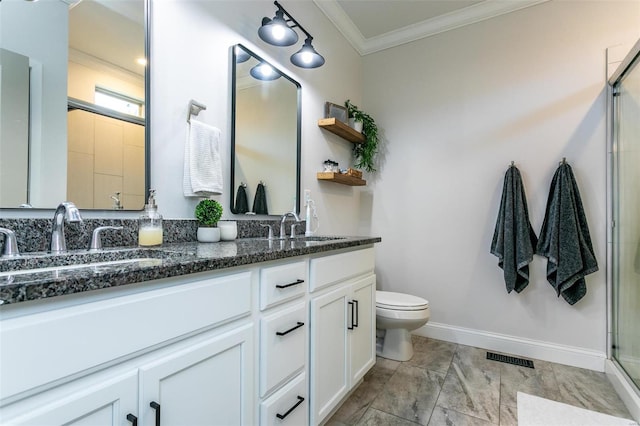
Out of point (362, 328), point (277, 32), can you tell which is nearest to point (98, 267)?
point (362, 328)

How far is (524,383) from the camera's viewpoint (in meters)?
1.96

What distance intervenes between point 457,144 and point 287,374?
2.31 m

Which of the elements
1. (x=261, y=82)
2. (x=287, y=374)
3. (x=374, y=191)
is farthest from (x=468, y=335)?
(x=261, y=82)

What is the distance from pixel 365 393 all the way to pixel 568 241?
1709 mm

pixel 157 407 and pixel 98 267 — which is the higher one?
pixel 98 267

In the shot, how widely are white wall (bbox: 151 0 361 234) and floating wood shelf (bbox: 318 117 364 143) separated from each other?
8 cm

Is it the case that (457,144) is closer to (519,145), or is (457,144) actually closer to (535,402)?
(519,145)

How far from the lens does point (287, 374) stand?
46.8 inches

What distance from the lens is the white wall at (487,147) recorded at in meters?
2.21

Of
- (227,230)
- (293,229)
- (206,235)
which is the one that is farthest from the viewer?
(293,229)

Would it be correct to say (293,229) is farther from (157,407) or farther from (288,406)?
(157,407)

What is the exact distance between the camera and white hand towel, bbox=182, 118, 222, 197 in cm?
143

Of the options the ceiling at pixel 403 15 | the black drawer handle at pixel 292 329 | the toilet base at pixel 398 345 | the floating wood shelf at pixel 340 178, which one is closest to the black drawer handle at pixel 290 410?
the black drawer handle at pixel 292 329

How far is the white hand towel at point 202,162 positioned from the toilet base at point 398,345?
163cm
